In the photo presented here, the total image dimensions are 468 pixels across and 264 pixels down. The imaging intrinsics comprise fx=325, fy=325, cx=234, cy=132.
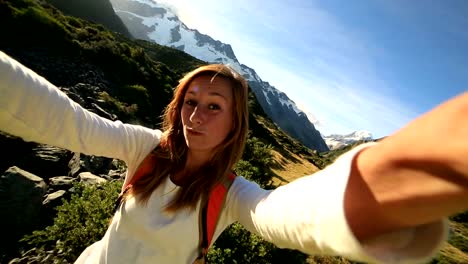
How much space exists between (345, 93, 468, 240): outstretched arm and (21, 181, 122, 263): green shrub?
586cm

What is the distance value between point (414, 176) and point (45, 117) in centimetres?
128

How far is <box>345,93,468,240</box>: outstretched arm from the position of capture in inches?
20.0

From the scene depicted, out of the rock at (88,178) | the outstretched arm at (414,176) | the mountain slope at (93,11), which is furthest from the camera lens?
the mountain slope at (93,11)

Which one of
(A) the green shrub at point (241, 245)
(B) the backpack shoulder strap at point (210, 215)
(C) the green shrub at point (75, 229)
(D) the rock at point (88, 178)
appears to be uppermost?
(B) the backpack shoulder strap at point (210, 215)

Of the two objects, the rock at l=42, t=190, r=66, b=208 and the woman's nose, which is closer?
the woman's nose

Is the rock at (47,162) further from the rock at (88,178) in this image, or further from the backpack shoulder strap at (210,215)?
the backpack shoulder strap at (210,215)

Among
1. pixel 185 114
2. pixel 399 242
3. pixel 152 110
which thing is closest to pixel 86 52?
pixel 152 110

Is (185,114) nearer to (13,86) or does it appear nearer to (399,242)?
(13,86)

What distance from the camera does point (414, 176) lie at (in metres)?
0.57

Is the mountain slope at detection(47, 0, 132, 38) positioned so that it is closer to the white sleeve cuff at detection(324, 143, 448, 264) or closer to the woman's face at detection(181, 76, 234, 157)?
the woman's face at detection(181, 76, 234, 157)

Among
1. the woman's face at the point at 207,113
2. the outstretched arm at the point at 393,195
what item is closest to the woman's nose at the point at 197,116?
the woman's face at the point at 207,113

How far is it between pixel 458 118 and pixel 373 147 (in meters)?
0.19

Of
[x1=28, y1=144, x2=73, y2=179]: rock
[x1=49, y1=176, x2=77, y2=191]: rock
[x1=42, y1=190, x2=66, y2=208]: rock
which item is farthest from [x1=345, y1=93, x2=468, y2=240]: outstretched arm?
[x1=28, y1=144, x2=73, y2=179]: rock

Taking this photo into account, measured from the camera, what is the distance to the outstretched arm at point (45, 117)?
1093 millimetres
